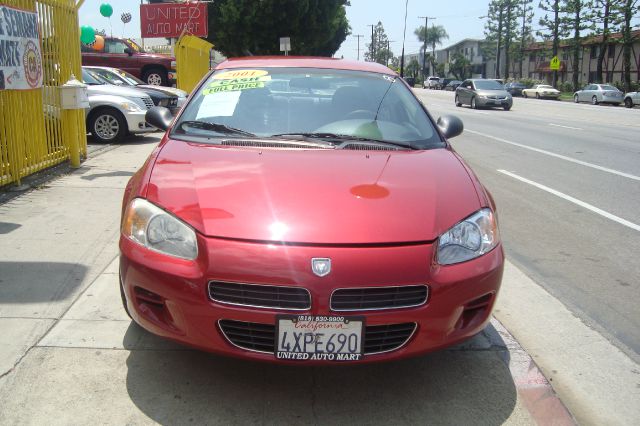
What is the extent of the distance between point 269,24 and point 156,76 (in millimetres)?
13330

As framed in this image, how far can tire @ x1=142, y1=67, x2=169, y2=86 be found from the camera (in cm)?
2114

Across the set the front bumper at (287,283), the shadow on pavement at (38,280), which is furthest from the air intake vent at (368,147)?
the shadow on pavement at (38,280)

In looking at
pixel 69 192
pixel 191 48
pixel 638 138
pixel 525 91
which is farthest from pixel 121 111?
pixel 525 91

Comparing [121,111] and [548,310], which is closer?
[548,310]

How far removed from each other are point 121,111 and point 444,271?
391 inches

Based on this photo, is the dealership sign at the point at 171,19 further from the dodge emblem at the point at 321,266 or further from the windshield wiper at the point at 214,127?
the dodge emblem at the point at 321,266

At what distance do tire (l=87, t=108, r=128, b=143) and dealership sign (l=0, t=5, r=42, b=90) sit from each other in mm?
3953

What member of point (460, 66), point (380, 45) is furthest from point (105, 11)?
point (380, 45)

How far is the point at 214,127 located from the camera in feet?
12.4

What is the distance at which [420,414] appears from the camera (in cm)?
271

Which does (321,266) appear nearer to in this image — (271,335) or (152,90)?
(271,335)

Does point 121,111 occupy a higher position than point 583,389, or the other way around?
point 121,111

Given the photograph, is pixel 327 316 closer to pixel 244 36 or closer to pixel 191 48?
pixel 191 48

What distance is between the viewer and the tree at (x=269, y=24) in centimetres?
3228
